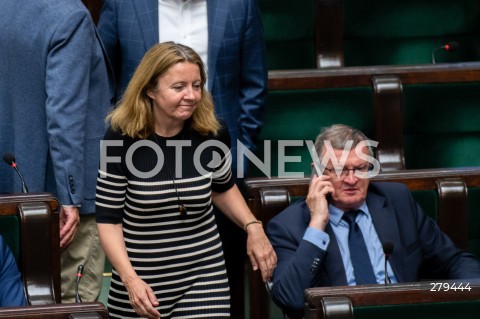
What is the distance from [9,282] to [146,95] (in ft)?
0.82

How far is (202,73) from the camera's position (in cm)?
129

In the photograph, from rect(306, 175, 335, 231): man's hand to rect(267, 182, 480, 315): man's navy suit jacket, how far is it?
0.9 inches

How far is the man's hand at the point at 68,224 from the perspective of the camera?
1408 millimetres

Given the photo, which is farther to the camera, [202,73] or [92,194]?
[92,194]

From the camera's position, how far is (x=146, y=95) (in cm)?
128

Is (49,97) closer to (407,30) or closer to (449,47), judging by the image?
(449,47)

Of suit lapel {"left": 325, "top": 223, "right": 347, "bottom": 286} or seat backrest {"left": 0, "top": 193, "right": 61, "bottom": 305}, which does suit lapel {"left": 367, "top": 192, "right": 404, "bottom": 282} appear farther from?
seat backrest {"left": 0, "top": 193, "right": 61, "bottom": 305}

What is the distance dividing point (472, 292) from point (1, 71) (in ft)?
2.07

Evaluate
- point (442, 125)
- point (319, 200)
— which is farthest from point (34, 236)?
point (442, 125)

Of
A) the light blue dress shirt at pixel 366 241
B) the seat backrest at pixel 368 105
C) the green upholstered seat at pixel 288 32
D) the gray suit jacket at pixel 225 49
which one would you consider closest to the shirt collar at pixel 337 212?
the light blue dress shirt at pixel 366 241

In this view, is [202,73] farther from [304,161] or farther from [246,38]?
[304,161]

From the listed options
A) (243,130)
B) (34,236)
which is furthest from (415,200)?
(34,236)

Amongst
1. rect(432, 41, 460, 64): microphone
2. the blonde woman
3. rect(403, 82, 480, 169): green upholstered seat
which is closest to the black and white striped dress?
the blonde woman

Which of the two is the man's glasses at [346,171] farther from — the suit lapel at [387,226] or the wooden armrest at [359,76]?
the wooden armrest at [359,76]
